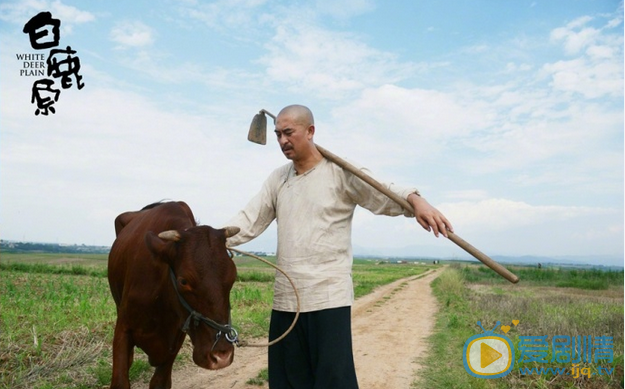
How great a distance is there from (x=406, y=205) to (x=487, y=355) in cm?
484

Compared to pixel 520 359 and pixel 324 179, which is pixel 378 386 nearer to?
pixel 520 359

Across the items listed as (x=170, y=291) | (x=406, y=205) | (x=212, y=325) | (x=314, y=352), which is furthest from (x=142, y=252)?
(x=406, y=205)

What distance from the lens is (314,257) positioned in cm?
326

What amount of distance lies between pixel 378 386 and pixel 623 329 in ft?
19.1

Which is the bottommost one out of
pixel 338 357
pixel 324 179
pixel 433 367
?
pixel 433 367

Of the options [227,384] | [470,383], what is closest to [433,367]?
[470,383]

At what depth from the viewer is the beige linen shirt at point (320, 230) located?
10.6 feet

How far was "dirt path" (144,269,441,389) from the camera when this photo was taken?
6.00 metres

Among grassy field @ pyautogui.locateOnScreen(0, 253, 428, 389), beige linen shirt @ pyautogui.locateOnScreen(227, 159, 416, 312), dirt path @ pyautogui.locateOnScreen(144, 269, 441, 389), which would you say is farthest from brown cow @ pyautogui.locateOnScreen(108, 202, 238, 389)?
dirt path @ pyautogui.locateOnScreen(144, 269, 441, 389)

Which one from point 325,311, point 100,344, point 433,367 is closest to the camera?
point 325,311

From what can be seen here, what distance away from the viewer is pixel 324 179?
3.38 meters

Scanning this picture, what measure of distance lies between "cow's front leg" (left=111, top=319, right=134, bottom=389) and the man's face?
6.01 ft

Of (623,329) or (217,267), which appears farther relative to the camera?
(623,329)

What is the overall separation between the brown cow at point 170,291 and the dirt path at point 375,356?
154cm
